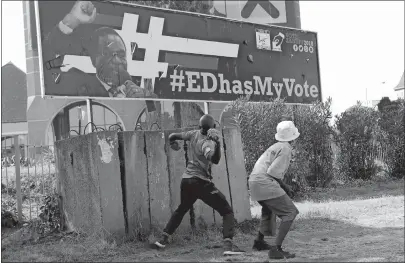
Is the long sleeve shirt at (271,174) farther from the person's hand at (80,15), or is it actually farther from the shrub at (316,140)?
the shrub at (316,140)

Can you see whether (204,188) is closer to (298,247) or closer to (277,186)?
(277,186)

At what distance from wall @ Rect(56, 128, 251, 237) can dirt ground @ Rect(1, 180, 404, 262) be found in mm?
295

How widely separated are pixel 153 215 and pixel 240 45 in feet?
27.2

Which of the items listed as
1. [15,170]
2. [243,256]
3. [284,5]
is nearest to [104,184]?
[243,256]

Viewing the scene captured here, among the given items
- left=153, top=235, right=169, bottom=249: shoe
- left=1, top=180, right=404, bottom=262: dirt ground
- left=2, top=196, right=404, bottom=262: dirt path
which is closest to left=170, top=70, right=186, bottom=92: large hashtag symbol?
left=1, top=180, right=404, bottom=262: dirt ground

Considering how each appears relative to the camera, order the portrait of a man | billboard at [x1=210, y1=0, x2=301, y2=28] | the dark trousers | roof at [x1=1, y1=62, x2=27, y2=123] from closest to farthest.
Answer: the dark trousers
the portrait of a man
billboard at [x1=210, y1=0, x2=301, y2=28]
roof at [x1=1, y1=62, x2=27, y2=123]

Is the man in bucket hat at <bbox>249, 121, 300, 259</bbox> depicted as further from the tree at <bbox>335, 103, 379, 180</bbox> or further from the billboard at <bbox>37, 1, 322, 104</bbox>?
the tree at <bbox>335, 103, 379, 180</bbox>

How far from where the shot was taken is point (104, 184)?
6926mm

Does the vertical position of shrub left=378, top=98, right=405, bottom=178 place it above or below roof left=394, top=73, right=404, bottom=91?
below

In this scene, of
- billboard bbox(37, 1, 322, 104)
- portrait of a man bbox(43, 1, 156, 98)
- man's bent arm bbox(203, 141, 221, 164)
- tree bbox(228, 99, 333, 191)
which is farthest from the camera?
tree bbox(228, 99, 333, 191)

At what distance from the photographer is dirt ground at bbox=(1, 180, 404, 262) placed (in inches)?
247

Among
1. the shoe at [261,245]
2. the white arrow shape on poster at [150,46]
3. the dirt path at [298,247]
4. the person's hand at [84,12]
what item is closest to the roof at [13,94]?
the white arrow shape on poster at [150,46]

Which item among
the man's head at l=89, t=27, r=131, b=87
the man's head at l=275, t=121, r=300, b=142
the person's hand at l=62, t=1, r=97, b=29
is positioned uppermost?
the person's hand at l=62, t=1, r=97, b=29

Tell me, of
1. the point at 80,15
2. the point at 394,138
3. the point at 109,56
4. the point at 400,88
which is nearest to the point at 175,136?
the point at 109,56
